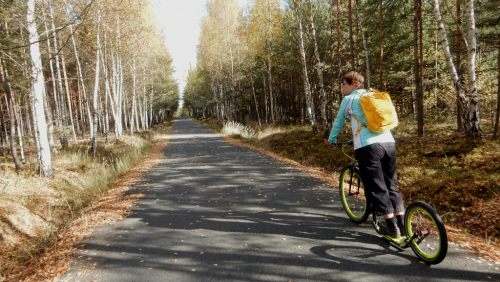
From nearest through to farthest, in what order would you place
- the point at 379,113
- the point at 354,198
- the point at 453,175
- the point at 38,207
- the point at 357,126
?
1. the point at 379,113
2. the point at 357,126
3. the point at 354,198
4. the point at 38,207
5. the point at 453,175

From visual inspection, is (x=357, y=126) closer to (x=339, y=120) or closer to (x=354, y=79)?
(x=339, y=120)

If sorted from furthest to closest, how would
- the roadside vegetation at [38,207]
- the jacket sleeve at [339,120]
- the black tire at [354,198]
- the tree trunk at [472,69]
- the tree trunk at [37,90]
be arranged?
the tree trunk at [472,69] → the tree trunk at [37,90] → the roadside vegetation at [38,207] → the black tire at [354,198] → the jacket sleeve at [339,120]

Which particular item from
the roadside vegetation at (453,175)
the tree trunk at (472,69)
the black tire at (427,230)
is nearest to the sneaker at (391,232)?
the black tire at (427,230)

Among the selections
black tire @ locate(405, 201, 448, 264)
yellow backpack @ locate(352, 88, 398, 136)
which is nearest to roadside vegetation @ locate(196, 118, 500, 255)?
black tire @ locate(405, 201, 448, 264)

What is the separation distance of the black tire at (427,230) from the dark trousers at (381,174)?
21 centimetres

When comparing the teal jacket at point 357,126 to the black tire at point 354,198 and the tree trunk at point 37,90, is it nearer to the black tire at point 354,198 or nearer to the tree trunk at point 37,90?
the black tire at point 354,198

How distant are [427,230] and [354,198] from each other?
4.75ft

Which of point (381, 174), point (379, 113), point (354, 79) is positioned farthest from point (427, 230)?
point (354, 79)

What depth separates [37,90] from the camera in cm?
777

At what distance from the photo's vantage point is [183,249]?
3545 millimetres

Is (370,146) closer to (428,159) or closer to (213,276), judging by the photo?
(213,276)

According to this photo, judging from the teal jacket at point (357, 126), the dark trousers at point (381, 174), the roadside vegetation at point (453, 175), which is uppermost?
the teal jacket at point (357, 126)

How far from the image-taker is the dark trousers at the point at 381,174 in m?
3.26

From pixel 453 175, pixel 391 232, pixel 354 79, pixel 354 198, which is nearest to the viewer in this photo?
pixel 391 232
